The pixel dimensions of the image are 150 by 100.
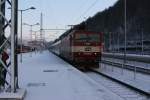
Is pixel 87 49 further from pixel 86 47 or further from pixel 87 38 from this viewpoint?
pixel 87 38

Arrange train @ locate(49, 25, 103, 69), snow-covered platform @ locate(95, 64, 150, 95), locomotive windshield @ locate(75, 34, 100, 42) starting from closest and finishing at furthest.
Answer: snow-covered platform @ locate(95, 64, 150, 95)
train @ locate(49, 25, 103, 69)
locomotive windshield @ locate(75, 34, 100, 42)

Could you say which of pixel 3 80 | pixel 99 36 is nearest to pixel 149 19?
pixel 99 36

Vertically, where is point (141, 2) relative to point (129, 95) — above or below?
above

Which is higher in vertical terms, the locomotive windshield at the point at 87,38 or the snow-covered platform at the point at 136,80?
the locomotive windshield at the point at 87,38

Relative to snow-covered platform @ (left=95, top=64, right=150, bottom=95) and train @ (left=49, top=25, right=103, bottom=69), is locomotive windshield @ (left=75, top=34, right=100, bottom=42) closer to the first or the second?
train @ (left=49, top=25, right=103, bottom=69)

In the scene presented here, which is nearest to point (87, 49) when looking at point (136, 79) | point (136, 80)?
point (136, 79)

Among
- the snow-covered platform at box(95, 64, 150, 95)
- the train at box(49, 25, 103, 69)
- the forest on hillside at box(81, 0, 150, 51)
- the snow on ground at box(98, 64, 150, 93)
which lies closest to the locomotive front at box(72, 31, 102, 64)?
the train at box(49, 25, 103, 69)

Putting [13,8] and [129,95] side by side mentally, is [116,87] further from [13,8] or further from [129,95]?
[13,8]

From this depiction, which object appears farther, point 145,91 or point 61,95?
point 145,91

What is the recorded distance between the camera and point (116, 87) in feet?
73.0

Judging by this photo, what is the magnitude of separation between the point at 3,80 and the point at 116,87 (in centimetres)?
789

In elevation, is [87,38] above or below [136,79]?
above

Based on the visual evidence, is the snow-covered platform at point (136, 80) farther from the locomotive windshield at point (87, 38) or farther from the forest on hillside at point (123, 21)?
the forest on hillside at point (123, 21)

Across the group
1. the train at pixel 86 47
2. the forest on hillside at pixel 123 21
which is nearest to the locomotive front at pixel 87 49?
the train at pixel 86 47
